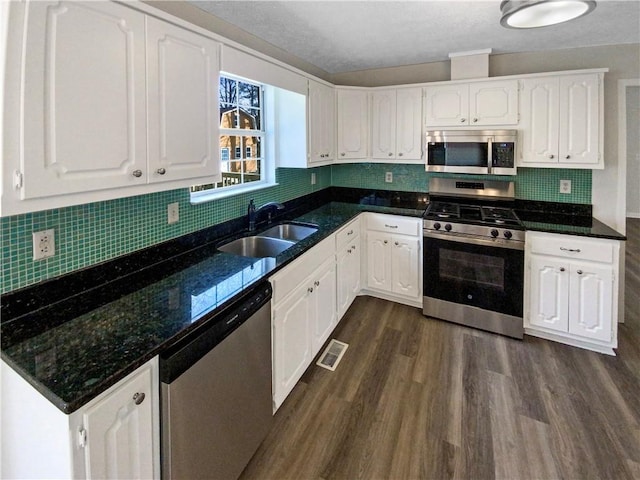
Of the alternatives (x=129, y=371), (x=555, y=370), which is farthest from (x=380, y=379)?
(x=129, y=371)

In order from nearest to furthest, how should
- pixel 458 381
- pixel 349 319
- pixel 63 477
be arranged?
1. pixel 63 477
2. pixel 458 381
3. pixel 349 319

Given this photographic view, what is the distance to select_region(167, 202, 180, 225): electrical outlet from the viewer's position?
82.3 inches

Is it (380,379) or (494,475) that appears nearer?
(494,475)

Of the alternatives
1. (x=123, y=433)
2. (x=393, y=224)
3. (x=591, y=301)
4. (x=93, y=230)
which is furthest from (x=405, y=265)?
(x=123, y=433)

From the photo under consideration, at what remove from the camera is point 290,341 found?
2201mm

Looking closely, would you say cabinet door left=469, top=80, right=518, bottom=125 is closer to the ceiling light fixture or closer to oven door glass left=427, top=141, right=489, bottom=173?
oven door glass left=427, top=141, right=489, bottom=173

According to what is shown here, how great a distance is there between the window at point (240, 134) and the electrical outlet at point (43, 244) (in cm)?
100

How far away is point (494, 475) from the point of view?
176 cm

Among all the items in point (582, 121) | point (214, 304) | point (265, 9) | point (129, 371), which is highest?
point (265, 9)

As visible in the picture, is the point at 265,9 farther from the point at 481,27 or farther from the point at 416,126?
the point at 416,126

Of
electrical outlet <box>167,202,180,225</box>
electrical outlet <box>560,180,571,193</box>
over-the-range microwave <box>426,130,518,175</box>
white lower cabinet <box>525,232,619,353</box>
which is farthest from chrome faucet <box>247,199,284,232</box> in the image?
electrical outlet <box>560,180,571,193</box>

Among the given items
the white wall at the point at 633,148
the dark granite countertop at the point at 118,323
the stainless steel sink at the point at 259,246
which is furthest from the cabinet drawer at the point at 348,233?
the white wall at the point at 633,148

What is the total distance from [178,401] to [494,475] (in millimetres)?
1545

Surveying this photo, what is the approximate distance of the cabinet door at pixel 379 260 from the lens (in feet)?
11.8
